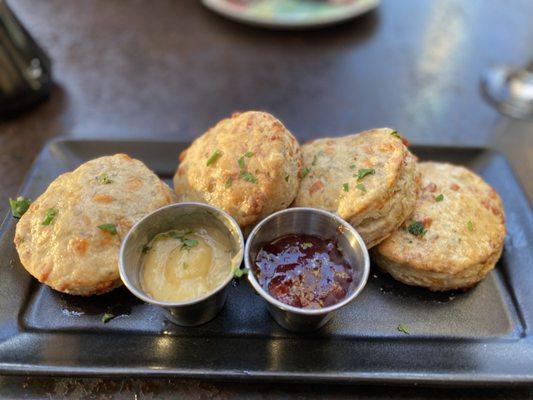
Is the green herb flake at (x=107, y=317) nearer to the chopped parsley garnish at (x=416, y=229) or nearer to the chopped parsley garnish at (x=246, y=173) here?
the chopped parsley garnish at (x=246, y=173)

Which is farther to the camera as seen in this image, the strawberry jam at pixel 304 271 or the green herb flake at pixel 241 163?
the green herb flake at pixel 241 163

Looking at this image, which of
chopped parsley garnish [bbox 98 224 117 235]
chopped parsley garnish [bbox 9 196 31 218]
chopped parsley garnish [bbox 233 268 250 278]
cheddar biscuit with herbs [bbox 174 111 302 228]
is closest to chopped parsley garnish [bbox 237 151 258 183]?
cheddar biscuit with herbs [bbox 174 111 302 228]

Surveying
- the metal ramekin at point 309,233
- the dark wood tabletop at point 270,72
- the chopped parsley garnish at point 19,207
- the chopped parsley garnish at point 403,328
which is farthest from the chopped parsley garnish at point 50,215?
the chopped parsley garnish at point 403,328

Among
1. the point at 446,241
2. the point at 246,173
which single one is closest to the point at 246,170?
the point at 246,173

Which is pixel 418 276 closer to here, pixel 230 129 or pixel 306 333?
pixel 306 333

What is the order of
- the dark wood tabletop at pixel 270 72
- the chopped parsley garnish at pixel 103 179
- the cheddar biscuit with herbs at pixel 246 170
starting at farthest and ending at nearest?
the dark wood tabletop at pixel 270 72 < the chopped parsley garnish at pixel 103 179 < the cheddar biscuit with herbs at pixel 246 170

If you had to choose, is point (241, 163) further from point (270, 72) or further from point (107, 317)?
point (270, 72)

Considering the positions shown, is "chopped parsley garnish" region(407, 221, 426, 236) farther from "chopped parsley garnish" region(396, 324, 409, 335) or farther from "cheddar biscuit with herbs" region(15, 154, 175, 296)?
"cheddar biscuit with herbs" region(15, 154, 175, 296)
